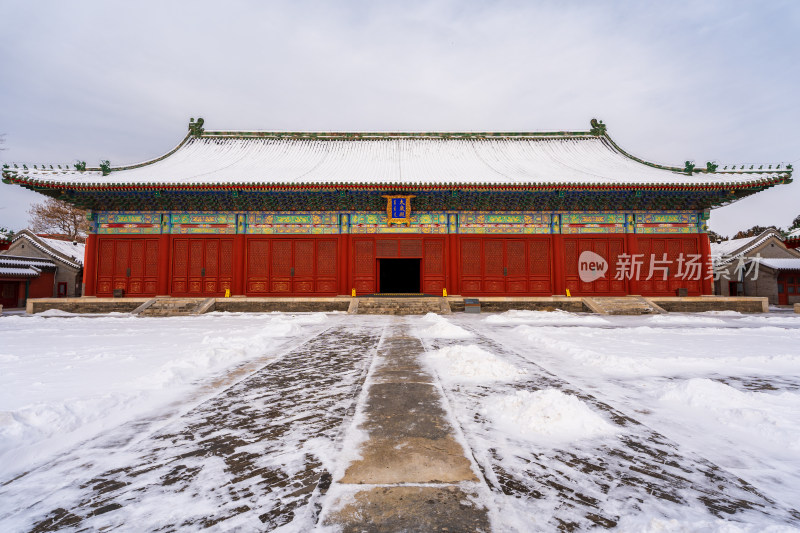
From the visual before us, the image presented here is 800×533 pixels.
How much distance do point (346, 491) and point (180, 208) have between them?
53.4 feet

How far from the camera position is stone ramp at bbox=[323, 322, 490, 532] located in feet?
5.21

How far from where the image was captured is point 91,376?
4.15 m

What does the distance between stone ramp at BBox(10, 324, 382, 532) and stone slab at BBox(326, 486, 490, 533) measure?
21 cm

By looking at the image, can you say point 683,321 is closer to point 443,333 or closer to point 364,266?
point 443,333

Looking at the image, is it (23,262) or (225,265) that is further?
(23,262)

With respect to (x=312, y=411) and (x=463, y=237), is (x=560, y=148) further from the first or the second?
(x=312, y=411)

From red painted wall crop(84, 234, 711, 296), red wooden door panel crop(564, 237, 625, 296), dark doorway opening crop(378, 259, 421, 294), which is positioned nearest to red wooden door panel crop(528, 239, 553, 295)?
red painted wall crop(84, 234, 711, 296)

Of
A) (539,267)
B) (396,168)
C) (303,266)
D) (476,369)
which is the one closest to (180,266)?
(303,266)

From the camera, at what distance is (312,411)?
3123mm

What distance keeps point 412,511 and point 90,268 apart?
1811cm

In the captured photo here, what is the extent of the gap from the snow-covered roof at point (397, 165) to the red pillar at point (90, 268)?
8.27 feet

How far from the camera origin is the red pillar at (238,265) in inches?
586

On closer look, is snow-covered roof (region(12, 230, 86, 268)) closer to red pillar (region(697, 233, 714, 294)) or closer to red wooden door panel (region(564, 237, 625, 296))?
red wooden door panel (region(564, 237, 625, 296))

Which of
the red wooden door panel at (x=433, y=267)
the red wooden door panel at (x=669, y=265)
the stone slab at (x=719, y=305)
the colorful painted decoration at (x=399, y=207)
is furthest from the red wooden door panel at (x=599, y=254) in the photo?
the colorful painted decoration at (x=399, y=207)
